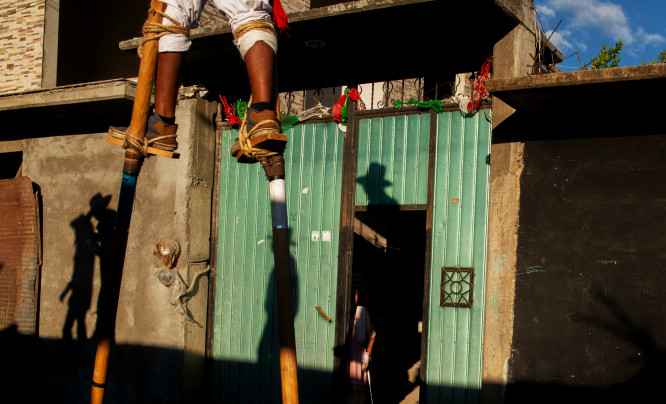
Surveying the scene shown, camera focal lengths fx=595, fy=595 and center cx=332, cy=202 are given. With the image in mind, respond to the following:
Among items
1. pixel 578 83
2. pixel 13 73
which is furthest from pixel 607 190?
pixel 13 73

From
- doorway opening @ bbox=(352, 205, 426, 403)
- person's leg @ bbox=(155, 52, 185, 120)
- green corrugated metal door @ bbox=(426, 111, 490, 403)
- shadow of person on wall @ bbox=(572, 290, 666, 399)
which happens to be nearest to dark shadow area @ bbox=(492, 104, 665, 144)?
green corrugated metal door @ bbox=(426, 111, 490, 403)

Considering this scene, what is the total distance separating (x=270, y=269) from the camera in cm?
743

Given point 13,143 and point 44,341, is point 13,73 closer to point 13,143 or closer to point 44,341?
point 13,143

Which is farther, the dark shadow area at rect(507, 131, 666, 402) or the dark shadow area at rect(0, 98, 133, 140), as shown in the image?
the dark shadow area at rect(0, 98, 133, 140)

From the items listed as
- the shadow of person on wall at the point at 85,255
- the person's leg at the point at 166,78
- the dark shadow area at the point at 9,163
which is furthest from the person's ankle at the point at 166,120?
the dark shadow area at the point at 9,163

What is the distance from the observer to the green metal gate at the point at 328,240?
246 inches

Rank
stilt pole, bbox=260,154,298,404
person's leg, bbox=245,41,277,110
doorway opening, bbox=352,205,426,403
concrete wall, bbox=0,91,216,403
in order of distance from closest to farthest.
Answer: stilt pole, bbox=260,154,298,404 → person's leg, bbox=245,41,277,110 → concrete wall, bbox=0,91,216,403 → doorway opening, bbox=352,205,426,403

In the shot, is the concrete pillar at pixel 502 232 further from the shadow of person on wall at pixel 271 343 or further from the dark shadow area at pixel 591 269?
the shadow of person on wall at pixel 271 343

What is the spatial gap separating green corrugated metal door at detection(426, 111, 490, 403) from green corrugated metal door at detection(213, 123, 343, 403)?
4.19 ft

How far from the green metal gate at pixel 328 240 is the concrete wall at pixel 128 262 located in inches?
15.8

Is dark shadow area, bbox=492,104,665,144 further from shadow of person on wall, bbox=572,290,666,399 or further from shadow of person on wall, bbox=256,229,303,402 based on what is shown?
shadow of person on wall, bbox=256,229,303,402

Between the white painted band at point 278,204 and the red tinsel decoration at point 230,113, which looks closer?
the white painted band at point 278,204

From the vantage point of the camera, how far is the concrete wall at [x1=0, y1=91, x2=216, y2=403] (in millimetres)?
7531

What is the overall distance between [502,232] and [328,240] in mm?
2122
